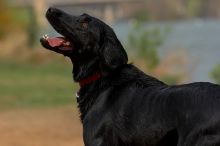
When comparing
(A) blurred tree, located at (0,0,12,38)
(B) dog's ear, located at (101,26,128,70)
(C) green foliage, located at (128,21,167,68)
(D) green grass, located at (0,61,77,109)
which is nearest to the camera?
(B) dog's ear, located at (101,26,128,70)

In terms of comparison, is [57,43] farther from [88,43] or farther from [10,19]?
[10,19]

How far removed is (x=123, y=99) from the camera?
6.65m

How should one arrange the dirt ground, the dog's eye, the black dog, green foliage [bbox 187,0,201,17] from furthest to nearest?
green foliage [bbox 187,0,201,17], the dirt ground, the dog's eye, the black dog

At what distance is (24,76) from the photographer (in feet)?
77.0

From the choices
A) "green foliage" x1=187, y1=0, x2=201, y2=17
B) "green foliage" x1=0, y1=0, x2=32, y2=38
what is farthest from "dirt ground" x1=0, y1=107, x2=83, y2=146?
"green foliage" x1=187, y1=0, x2=201, y2=17

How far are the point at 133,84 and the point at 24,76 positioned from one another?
55.8 feet

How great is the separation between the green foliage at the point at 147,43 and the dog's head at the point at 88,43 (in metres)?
14.9

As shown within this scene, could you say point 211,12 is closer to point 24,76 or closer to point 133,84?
point 24,76

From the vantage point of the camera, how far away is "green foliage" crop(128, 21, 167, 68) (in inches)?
870

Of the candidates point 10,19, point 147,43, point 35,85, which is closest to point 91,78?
point 35,85

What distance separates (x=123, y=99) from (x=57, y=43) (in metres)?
0.81

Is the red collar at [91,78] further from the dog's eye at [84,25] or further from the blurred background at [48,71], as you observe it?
the blurred background at [48,71]

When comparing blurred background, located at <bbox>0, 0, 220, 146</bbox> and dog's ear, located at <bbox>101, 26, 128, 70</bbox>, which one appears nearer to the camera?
dog's ear, located at <bbox>101, 26, 128, 70</bbox>

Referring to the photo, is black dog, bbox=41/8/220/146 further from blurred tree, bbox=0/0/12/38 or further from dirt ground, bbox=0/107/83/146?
blurred tree, bbox=0/0/12/38
